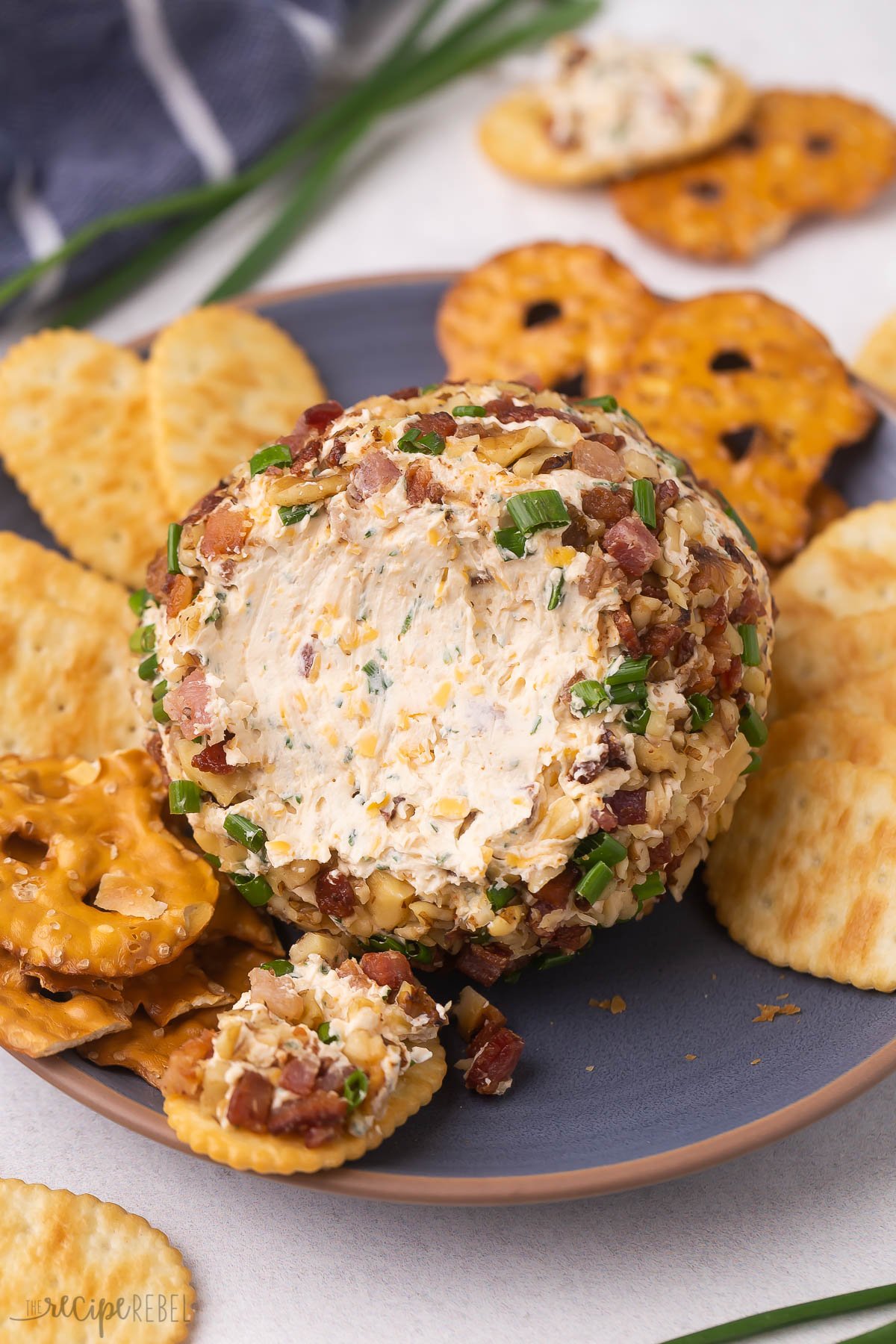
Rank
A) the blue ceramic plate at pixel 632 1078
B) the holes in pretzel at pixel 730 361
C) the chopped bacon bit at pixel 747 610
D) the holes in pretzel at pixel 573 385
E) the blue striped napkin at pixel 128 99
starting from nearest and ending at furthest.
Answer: the blue ceramic plate at pixel 632 1078 < the chopped bacon bit at pixel 747 610 < the holes in pretzel at pixel 730 361 < the holes in pretzel at pixel 573 385 < the blue striped napkin at pixel 128 99

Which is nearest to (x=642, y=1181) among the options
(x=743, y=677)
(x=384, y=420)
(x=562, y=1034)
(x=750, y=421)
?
(x=562, y=1034)

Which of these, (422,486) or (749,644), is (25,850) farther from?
(749,644)

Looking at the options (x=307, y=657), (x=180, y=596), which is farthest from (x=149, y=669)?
(x=307, y=657)

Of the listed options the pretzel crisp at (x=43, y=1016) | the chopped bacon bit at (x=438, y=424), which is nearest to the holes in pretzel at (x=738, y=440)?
the chopped bacon bit at (x=438, y=424)

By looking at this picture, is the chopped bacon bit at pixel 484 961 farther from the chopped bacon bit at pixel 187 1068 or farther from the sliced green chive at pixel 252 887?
the chopped bacon bit at pixel 187 1068

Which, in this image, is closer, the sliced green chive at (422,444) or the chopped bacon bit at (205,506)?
the sliced green chive at (422,444)

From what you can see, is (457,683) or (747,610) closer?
(457,683)
